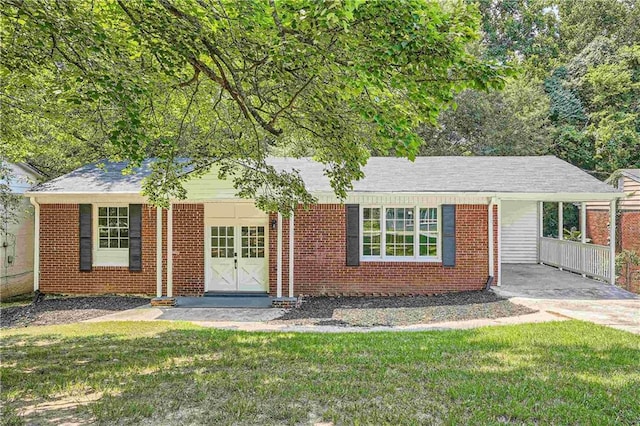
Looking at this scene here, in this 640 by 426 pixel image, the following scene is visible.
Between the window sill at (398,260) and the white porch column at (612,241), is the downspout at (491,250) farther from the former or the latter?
the white porch column at (612,241)

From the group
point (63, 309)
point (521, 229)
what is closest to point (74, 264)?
point (63, 309)

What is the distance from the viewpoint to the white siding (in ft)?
54.2

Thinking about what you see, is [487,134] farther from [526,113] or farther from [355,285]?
[355,285]

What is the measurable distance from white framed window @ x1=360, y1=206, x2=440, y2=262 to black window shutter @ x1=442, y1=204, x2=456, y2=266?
26cm

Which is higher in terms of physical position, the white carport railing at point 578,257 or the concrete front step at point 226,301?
the white carport railing at point 578,257

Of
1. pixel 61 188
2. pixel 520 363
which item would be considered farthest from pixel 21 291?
pixel 520 363

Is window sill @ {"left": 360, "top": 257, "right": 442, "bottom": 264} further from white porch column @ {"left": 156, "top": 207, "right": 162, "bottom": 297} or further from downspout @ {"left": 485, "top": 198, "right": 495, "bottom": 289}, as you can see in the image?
white porch column @ {"left": 156, "top": 207, "right": 162, "bottom": 297}

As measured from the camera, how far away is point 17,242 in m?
13.5

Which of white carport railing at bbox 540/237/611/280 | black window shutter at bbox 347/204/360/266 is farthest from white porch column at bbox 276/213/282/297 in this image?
white carport railing at bbox 540/237/611/280

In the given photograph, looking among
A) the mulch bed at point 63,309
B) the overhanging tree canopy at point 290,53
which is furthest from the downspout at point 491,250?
the mulch bed at point 63,309

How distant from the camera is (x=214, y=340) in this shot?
686 cm

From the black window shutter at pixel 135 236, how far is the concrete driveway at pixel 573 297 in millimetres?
10022

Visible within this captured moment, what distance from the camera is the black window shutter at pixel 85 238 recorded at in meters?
12.1

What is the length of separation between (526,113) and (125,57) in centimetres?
2320
